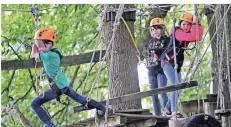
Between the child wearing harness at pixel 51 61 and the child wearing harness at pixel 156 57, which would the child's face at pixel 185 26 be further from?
the child wearing harness at pixel 51 61

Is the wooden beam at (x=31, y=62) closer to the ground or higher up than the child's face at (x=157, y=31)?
closer to the ground

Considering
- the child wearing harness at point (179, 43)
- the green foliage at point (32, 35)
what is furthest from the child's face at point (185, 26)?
the green foliage at point (32, 35)

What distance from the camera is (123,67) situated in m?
5.90

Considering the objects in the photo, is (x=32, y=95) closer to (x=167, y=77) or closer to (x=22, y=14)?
(x=22, y=14)

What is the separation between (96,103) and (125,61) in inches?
45.3

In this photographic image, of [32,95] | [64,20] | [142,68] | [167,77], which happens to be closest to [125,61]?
[142,68]

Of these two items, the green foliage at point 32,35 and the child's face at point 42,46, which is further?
→ the green foliage at point 32,35

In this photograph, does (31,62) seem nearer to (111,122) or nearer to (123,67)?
(123,67)

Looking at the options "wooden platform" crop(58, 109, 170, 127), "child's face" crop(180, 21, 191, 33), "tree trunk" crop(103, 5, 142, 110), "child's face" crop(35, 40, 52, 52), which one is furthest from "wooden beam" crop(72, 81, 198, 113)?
"tree trunk" crop(103, 5, 142, 110)

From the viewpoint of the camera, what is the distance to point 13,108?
20.8 feet

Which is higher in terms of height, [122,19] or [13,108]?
[122,19]

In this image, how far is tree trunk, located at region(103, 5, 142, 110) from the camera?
586 cm

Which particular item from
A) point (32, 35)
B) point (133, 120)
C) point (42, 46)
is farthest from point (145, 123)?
point (32, 35)

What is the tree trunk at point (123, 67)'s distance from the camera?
19.2ft
